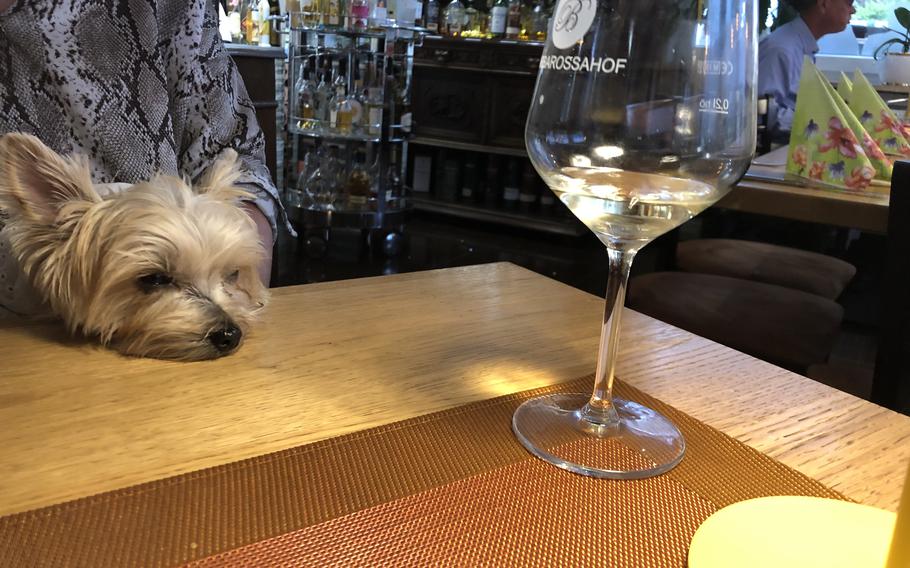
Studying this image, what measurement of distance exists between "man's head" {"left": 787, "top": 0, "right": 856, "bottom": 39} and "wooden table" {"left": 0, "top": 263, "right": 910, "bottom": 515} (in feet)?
11.4

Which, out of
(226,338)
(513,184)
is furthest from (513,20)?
(226,338)

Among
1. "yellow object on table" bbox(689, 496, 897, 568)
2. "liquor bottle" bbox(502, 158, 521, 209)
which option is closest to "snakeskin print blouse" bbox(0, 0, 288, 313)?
"yellow object on table" bbox(689, 496, 897, 568)

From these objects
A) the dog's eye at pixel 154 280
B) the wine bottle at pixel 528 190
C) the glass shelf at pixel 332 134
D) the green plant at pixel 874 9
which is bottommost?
the wine bottle at pixel 528 190

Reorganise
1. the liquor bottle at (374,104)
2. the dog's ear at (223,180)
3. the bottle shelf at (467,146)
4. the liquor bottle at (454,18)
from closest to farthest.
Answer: the dog's ear at (223,180) < the liquor bottle at (374,104) < the bottle shelf at (467,146) < the liquor bottle at (454,18)

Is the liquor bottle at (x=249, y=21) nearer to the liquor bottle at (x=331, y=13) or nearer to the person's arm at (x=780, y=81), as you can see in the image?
the liquor bottle at (x=331, y=13)

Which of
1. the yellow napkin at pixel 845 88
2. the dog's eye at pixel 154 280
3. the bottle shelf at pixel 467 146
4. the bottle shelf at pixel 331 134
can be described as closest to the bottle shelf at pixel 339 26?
the bottle shelf at pixel 331 134

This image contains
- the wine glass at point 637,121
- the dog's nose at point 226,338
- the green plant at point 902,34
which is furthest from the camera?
the green plant at point 902,34

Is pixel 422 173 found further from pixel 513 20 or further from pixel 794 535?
pixel 794 535

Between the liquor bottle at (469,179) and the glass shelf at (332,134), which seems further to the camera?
the liquor bottle at (469,179)

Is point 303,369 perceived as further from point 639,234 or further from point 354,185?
point 354,185

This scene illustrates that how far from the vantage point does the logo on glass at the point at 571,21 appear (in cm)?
46

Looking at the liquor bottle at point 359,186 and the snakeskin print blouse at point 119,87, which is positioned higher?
the snakeskin print blouse at point 119,87

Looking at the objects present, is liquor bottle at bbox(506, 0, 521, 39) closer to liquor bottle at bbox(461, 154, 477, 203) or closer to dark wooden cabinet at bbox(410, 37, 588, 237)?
dark wooden cabinet at bbox(410, 37, 588, 237)

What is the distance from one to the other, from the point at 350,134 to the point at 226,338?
2.74m
